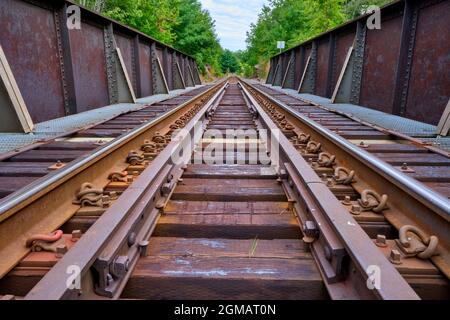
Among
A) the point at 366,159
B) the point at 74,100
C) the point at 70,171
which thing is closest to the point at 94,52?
the point at 74,100

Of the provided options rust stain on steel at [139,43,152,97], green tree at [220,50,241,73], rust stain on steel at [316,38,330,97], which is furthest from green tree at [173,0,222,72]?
green tree at [220,50,241,73]

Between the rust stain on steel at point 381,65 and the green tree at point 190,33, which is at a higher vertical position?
the green tree at point 190,33

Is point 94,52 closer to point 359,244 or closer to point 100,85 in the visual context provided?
point 100,85

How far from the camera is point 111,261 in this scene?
1481mm

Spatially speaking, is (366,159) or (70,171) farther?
(366,159)

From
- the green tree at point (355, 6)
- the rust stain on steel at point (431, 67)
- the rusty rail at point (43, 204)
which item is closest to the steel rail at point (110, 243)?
the rusty rail at point (43, 204)

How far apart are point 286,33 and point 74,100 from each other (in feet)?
112

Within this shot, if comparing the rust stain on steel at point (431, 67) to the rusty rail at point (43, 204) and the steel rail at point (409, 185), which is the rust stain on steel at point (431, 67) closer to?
the steel rail at point (409, 185)

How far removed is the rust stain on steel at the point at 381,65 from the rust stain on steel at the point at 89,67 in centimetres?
653

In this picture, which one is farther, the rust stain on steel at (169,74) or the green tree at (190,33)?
the green tree at (190,33)

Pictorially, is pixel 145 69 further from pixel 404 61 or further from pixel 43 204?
pixel 43 204

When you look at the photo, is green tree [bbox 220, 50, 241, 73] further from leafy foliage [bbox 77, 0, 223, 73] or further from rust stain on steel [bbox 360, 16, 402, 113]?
rust stain on steel [bbox 360, 16, 402, 113]

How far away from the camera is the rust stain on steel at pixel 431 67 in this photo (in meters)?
5.46

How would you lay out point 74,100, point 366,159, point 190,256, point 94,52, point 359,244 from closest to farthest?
point 359,244, point 190,256, point 366,159, point 74,100, point 94,52
